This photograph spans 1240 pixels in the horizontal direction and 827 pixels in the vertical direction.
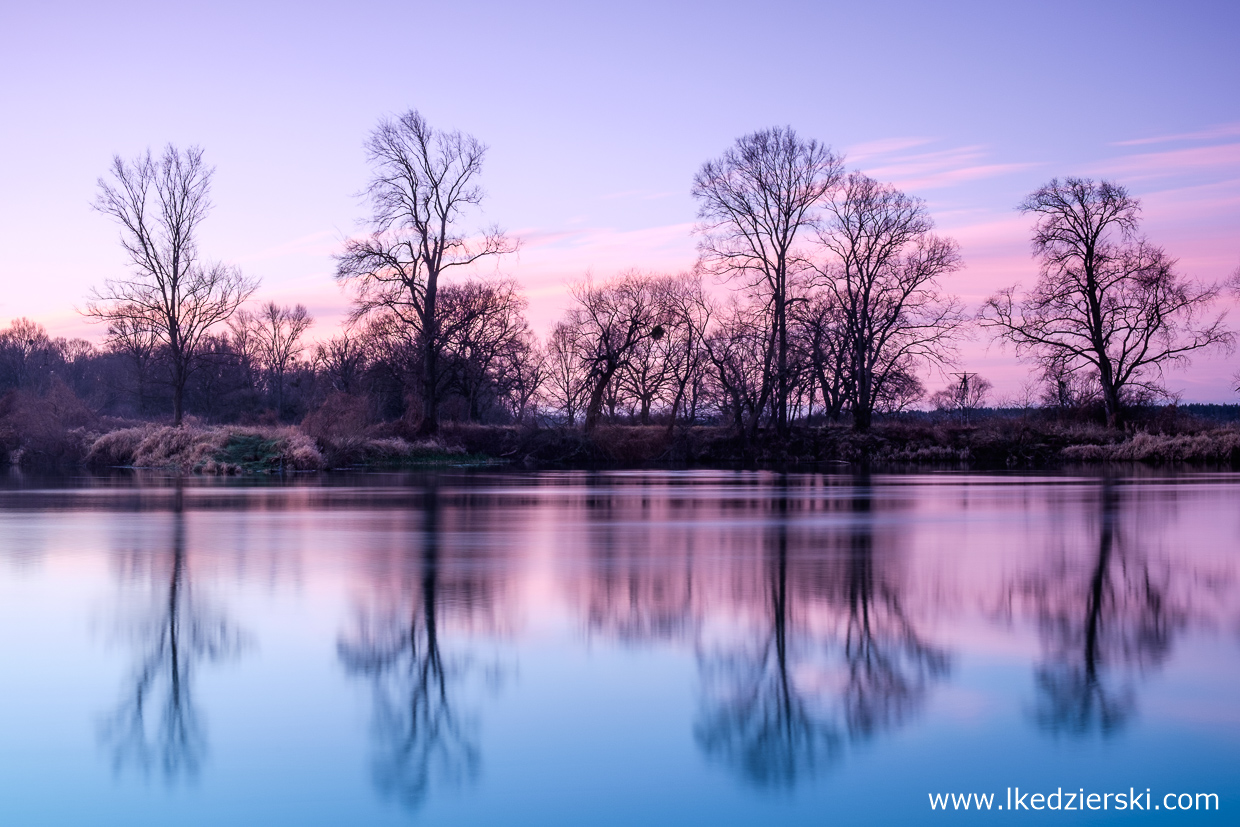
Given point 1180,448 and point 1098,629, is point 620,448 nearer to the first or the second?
point 1180,448

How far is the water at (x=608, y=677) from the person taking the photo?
479 cm

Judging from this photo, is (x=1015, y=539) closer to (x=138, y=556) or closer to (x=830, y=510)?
(x=830, y=510)

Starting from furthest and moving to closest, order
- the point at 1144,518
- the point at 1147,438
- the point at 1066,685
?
the point at 1147,438 < the point at 1144,518 < the point at 1066,685

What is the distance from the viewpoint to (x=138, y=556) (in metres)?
12.4

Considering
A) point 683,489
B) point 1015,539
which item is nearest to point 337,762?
point 1015,539

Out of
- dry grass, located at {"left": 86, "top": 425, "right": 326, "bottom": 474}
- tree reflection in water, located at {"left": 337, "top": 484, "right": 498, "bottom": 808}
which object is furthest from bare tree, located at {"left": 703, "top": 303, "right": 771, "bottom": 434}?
tree reflection in water, located at {"left": 337, "top": 484, "right": 498, "bottom": 808}

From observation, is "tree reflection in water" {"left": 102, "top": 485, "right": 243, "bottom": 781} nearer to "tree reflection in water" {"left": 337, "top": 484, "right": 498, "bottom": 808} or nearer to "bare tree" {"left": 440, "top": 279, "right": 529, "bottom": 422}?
"tree reflection in water" {"left": 337, "top": 484, "right": 498, "bottom": 808}

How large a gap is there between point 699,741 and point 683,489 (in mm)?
21179

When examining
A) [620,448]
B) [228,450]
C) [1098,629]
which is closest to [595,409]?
[620,448]

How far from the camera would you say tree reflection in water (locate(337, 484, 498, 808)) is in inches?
199

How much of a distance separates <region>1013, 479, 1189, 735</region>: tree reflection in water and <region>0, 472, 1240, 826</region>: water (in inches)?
1.4

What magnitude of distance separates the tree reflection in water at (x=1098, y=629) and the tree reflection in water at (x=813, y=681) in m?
0.73

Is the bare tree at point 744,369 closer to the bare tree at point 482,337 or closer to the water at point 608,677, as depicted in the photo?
the bare tree at point 482,337

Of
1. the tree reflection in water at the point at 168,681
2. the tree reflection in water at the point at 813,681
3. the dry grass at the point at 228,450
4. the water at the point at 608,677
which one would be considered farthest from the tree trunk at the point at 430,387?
the tree reflection in water at the point at 813,681
